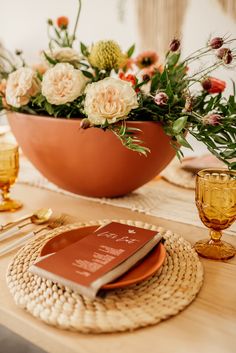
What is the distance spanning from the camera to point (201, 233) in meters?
0.81

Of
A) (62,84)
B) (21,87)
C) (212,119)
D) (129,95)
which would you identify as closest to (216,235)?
(212,119)

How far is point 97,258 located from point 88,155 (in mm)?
384

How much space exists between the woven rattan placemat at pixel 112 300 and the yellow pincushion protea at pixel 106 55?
485mm

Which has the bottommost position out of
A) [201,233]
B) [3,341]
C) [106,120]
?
[3,341]

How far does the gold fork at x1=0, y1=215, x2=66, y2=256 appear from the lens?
0.71 meters

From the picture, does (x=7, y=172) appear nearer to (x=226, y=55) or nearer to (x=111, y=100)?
(x=111, y=100)

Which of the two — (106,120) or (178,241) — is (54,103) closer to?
(106,120)

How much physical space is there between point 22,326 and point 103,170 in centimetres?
→ 48

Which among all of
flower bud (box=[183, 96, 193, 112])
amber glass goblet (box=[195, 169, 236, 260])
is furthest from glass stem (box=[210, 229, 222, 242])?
flower bud (box=[183, 96, 193, 112])

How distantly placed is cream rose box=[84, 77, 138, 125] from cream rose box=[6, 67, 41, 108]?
0.21m

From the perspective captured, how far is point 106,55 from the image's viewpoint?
34.4 inches

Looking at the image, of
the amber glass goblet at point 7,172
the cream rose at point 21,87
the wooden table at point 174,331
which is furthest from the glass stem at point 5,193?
the wooden table at point 174,331

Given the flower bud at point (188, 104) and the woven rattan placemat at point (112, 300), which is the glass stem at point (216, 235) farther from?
the flower bud at point (188, 104)

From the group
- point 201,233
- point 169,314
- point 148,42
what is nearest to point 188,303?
point 169,314
